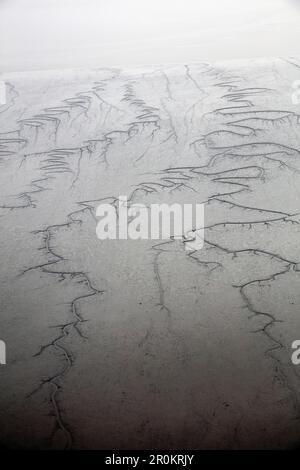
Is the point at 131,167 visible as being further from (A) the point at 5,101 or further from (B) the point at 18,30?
(B) the point at 18,30

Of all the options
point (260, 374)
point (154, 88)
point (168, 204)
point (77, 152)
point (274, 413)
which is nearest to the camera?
point (274, 413)

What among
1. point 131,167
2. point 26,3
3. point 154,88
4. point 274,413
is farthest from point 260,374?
point 26,3

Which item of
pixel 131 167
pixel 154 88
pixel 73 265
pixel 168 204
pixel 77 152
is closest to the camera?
pixel 73 265

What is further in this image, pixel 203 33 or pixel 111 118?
pixel 203 33

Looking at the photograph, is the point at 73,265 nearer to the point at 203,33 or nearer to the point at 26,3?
the point at 203,33

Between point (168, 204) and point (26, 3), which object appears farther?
point (26, 3)

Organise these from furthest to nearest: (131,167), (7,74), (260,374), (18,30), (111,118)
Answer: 1. (18,30)
2. (7,74)
3. (111,118)
4. (131,167)
5. (260,374)

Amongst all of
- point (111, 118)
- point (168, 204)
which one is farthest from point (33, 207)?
point (111, 118)

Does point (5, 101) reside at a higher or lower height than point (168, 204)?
higher

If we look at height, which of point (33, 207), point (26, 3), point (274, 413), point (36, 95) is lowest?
point (274, 413)
